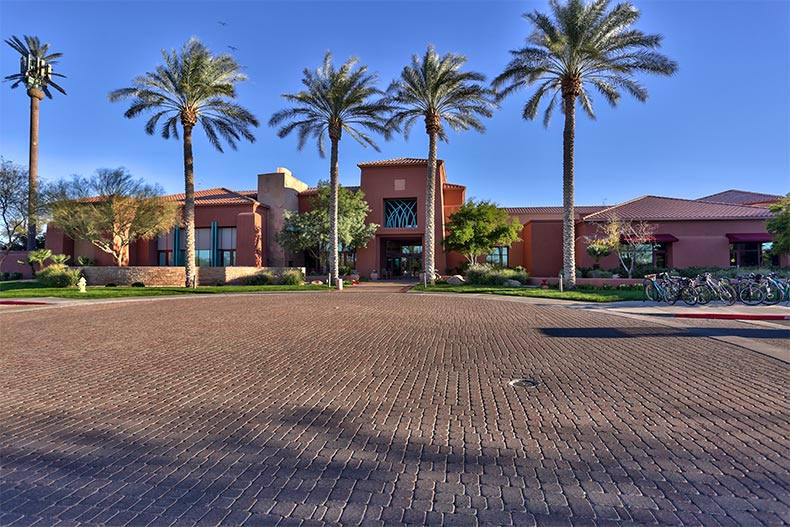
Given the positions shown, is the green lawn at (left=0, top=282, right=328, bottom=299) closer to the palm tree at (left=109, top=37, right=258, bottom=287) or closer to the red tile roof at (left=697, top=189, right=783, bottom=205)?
the palm tree at (left=109, top=37, right=258, bottom=287)

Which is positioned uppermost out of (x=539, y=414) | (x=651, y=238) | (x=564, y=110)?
(x=564, y=110)

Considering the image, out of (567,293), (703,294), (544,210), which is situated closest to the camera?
(703,294)

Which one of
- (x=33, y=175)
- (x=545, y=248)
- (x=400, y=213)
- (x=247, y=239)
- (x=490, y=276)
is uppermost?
(x=33, y=175)

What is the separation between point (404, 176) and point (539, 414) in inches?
1298

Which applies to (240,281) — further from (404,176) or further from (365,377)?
(365,377)

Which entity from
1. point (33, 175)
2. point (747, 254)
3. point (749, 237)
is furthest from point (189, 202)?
point (747, 254)

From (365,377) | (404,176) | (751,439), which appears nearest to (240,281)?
(404,176)

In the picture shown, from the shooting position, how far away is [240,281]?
30156 millimetres

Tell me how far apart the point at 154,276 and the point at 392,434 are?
3016 centimetres

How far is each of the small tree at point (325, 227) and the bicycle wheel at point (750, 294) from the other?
78.7 ft

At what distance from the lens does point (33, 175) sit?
37594mm

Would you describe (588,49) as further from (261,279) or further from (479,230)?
(261,279)

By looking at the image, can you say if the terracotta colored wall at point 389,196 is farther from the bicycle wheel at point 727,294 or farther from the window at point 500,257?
the bicycle wheel at point 727,294

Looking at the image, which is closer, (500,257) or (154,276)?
(154,276)
